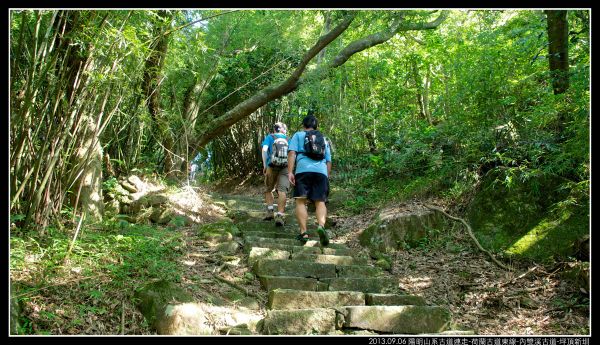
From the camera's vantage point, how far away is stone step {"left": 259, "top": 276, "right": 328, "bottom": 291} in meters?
4.02

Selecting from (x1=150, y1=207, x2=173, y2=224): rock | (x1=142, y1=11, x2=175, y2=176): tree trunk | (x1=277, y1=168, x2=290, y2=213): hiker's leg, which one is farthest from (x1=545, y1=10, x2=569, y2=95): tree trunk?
(x1=150, y1=207, x2=173, y2=224): rock

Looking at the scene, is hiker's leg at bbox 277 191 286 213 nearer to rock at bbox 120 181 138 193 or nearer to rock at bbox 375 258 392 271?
rock at bbox 375 258 392 271

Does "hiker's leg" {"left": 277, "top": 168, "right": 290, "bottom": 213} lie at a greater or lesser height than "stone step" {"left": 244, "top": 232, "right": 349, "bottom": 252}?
greater

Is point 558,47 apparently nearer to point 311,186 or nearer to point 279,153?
point 311,186

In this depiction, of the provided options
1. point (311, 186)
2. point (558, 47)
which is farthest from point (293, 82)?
point (558, 47)

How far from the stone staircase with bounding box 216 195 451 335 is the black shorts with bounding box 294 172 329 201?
545 mm

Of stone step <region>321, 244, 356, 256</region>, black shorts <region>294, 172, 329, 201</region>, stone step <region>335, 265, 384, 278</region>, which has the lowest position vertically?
stone step <region>335, 265, 384, 278</region>

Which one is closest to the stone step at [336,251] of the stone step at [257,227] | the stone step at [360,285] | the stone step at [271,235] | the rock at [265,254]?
the rock at [265,254]

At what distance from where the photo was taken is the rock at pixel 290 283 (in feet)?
13.2

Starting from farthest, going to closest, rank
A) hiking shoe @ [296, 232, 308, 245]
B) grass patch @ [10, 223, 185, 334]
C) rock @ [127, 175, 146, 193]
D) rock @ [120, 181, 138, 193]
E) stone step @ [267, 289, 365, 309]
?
rock @ [127, 175, 146, 193], rock @ [120, 181, 138, 193], hiking shoe @ [296, 232, 308, 245], stone step @ [267, 289, 365, 309], grass patch @ [10, 223, 185, 334]

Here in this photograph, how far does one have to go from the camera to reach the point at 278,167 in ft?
19.6

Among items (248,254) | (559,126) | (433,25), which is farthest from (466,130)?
(248,254)

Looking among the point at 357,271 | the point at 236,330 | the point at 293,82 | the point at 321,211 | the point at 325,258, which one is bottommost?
the point at 236,330

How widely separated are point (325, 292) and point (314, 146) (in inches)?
66.5
